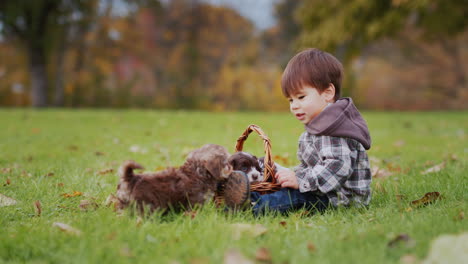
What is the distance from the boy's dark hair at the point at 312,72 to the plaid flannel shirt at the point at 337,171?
15.0 inches

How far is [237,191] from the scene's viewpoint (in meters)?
2.46

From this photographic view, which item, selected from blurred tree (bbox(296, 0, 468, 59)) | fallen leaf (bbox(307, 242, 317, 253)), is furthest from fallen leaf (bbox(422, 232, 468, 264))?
blurred tree (bbox(296, 0, 468, 59))

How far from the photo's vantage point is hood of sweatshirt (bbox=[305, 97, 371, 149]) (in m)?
2.54

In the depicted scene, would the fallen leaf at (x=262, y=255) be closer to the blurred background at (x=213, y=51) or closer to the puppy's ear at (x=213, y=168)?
the puppy's ear at (x=213, y=168)

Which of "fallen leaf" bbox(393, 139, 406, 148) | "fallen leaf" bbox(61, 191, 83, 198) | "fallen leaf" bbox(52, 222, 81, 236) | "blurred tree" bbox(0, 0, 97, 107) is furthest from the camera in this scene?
"blurred tree" bbox(0, 0, 97, 107)

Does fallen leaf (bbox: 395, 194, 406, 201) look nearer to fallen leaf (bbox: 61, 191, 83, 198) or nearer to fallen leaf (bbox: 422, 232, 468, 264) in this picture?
fallen leaf (bbox: 422, 232, 468, 264)

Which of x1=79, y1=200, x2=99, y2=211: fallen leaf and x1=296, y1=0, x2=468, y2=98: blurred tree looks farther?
x1=296, y1=0, x2=468, y2=98: blurred tree

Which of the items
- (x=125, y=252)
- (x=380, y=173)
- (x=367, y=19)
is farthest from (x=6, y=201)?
(x=367, y=19)

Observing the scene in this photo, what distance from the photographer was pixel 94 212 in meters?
2.51

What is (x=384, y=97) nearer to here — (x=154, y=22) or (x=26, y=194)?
(x=154, y=22)

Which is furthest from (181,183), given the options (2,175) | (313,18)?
(313,18)

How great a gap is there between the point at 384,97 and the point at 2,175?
22.9 meters

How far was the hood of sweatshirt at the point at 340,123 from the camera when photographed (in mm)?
2537

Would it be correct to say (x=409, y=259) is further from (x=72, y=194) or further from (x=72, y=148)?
(x=72, y=148)
